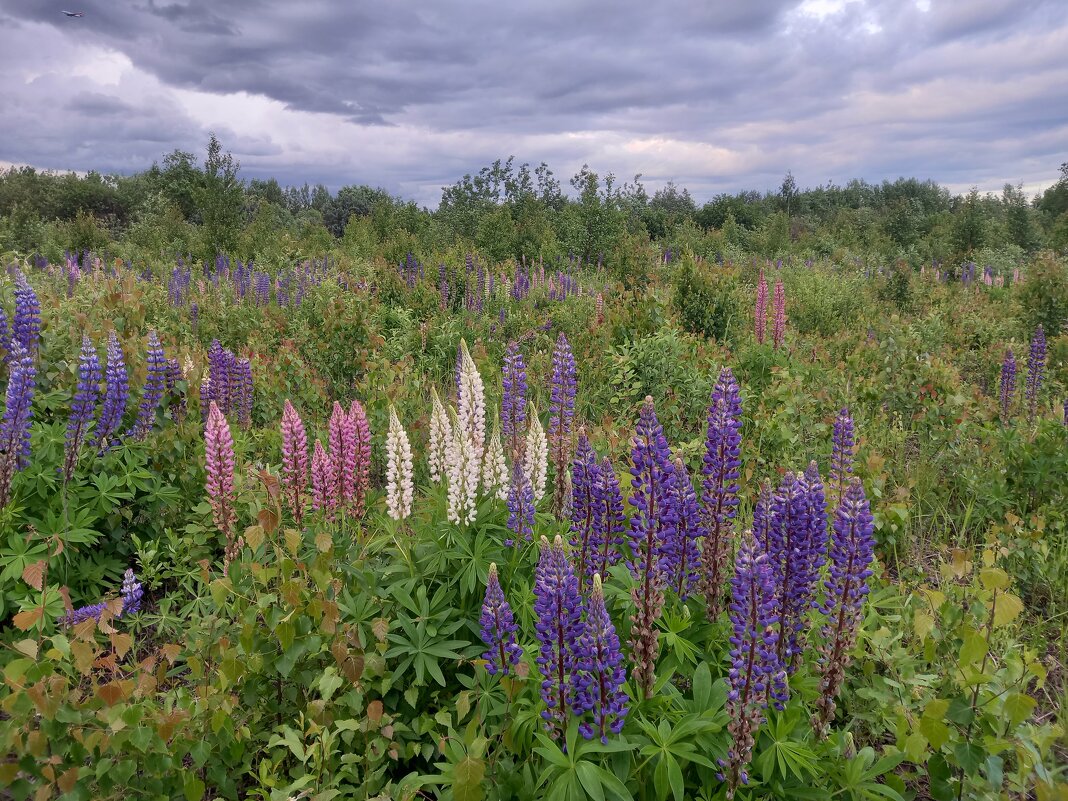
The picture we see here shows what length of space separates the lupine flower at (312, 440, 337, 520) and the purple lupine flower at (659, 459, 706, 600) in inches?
78.2

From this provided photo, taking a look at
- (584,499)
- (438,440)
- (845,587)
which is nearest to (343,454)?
(438,440)

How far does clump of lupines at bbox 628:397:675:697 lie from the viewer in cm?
235

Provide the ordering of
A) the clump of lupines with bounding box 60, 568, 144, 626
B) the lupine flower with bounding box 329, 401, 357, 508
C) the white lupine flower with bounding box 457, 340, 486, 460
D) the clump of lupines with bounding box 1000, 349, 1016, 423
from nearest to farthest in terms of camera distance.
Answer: the clump of lupines with bounding box 60, 568, 144, 626 < the white lupine flower with bounding box 457, 340, 486, 460 < the lupine flower with bounding box 329, 401, 357, 508 < the clump of lupines with bounding box 1000, 349, 1016, 423

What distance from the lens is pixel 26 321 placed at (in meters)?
4.74

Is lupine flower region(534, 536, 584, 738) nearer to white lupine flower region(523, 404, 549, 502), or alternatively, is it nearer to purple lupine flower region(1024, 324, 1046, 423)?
white lupine flower region(523, 404, 549, 502)

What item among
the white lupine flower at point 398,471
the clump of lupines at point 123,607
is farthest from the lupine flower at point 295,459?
the clump of lupines at point 123,607

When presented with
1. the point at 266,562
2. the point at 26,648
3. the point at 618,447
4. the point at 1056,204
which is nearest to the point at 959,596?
the point at 618,447

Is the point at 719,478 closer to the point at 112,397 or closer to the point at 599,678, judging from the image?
the point at 599,678

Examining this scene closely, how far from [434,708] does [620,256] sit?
17.1 m

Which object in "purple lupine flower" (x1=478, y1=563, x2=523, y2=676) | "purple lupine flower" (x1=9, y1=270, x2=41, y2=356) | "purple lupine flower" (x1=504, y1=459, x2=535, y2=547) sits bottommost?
"purple lupine flower" (x1=478, y1=563, x2=523, y2=676)

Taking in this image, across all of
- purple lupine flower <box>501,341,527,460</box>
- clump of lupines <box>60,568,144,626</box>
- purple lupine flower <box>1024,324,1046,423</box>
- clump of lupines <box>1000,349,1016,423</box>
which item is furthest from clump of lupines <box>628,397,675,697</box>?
purple lupine flower <box>1024,324,1046,423</box>

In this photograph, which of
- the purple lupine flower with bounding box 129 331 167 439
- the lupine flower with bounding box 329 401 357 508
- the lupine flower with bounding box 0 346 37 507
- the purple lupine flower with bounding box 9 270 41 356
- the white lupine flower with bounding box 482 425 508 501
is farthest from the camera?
the purple lupine flower with bounding box 129 331 167 439

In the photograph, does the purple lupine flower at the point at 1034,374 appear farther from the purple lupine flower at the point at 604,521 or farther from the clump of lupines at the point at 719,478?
the purple lupine flower at the point at 604,521

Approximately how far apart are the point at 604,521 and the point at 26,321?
Answer: 15.4 feet
